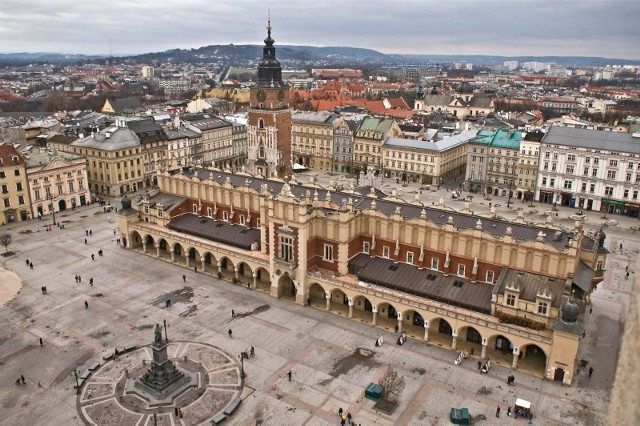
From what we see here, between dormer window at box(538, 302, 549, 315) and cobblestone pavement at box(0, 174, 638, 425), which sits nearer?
cobblestone pavement at box(0, 174, 638, 425)

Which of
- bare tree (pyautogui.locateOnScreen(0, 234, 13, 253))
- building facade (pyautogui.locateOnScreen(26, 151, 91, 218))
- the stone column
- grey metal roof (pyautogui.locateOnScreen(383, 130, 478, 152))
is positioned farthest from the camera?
grey metal roof (pyautogui.locateOnScreen(383, 130, 478, 152))

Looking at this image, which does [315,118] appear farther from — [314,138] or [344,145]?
[344,145]

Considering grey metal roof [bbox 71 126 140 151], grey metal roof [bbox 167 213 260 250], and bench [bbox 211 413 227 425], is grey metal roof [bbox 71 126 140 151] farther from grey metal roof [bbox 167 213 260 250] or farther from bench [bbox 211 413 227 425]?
bench [bbox 211 413 227 425]

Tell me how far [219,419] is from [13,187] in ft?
247

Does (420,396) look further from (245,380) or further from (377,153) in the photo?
(377,153)

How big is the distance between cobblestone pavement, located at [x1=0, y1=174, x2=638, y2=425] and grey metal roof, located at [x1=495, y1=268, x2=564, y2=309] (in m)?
7.91

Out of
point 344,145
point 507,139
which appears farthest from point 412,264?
point 344,145

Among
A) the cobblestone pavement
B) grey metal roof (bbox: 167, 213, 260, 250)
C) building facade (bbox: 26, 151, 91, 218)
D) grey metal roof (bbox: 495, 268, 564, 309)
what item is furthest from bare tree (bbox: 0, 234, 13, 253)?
grey metal roof (bbox: 495, 268, 564, 309)

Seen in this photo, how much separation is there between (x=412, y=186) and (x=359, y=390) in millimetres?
87815

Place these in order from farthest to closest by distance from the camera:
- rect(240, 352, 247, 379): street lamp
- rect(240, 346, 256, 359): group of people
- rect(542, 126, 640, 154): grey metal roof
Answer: rect(542, 126, 640, 154): grey metal roof < rect(240, 346, 256, 359): group of people < rect(240, 352, 247, 379): street lamp

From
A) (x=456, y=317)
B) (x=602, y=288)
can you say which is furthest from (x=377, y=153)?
(x=456, y=317)

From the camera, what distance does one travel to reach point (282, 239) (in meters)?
A: 69.4

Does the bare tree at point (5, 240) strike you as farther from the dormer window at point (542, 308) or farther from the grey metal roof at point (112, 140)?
Result: the dormer window at point (542, 308)

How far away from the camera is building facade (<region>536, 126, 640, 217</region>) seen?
355ft
